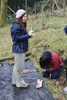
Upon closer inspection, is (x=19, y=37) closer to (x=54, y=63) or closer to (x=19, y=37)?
(x=19, y=37)

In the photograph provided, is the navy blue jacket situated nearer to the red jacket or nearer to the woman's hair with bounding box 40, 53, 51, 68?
the woman's hair with bounding box 40, 53, 51, 68

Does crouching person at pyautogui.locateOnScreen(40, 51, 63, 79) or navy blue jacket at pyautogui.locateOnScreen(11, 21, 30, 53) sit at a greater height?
navy blue jacket at pyautogui.locateOnScreen(11, 21, 30, 53)

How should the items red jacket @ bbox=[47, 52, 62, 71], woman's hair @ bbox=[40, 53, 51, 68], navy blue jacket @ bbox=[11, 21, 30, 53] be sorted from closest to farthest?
1. navy blue jacket @ bbox=[11, 21, 30, 53]
2. woman's hair @ bbox=[40, 53, 51, 68]
3. red jacket @ bbox=[47, 52, 62, 71]

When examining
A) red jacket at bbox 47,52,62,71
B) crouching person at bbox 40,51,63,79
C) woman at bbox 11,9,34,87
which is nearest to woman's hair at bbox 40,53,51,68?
crouching person at bbox 40,51,63,79

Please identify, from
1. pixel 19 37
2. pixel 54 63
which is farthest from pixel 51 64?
pixel 19 37

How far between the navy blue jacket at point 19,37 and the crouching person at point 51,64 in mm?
907

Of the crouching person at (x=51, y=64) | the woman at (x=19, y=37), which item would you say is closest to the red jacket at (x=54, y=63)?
the crouching person at (x=51, y=64)

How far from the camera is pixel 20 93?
9.05 ft

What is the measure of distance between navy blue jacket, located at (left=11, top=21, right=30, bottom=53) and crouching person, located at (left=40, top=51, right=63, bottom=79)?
0.91 metres

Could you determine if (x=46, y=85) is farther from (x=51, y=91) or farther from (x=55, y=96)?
(x=55, y=96)

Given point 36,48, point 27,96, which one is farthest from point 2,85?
point 36,48

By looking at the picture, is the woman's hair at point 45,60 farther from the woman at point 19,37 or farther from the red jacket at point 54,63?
the woman at point 19,37

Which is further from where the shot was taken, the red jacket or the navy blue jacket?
the red jacket

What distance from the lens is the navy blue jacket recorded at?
2.15 metres
